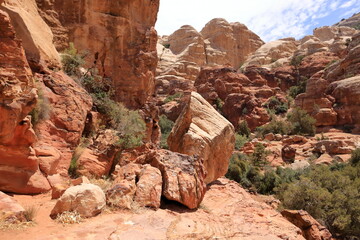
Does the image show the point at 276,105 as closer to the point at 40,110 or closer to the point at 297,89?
the point at 297,89

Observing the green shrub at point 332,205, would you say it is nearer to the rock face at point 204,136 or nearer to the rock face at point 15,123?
the rock face at point 204,136

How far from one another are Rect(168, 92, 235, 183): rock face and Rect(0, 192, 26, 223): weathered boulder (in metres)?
4.76

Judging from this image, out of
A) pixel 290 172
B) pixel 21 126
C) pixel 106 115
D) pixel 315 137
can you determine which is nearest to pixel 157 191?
pixel 21 126

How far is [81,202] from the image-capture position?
3.84 meters

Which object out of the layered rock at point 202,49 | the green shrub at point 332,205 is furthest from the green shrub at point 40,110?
the layered rock at point 202,49

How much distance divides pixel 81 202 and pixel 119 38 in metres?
12.0

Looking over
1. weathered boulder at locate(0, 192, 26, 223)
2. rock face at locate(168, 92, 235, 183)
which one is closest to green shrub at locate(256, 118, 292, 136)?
rock face at locate(168, 92, 235, 183)

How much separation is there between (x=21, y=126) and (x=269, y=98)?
35.6 m

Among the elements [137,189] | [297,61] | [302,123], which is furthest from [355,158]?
[297,61]

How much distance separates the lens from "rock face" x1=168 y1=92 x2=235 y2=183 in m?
7.77

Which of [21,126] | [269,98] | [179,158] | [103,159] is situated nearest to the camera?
[21,126]

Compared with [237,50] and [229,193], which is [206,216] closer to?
[229,193]

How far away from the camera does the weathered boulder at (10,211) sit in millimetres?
3342

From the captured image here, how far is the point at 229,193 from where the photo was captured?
24.1 ft
